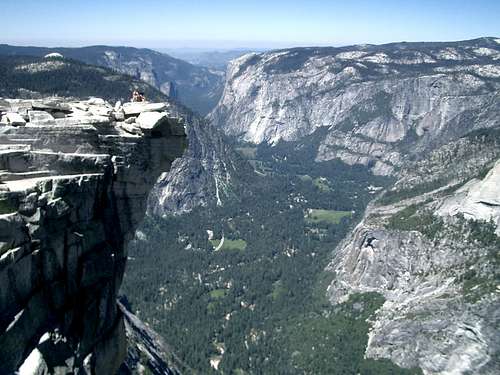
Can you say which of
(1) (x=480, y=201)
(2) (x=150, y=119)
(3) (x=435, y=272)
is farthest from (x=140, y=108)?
(1) (x=480, y=201)

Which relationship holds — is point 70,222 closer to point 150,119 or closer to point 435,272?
point 150,119

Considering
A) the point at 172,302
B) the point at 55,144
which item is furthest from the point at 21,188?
the point at 172,302

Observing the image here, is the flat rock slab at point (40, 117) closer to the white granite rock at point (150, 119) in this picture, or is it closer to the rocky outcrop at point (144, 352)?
the white granite rock at point (150, 119)

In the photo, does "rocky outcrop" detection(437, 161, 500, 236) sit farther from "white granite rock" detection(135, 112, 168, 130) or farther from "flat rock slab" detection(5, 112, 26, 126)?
"flat rock slab" detection(5, 112, 26, 126)

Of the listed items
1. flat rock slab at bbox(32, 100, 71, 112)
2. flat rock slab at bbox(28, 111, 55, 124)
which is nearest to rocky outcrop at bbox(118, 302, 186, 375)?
flat rock slab at bbox(32, 100, 71, 112)

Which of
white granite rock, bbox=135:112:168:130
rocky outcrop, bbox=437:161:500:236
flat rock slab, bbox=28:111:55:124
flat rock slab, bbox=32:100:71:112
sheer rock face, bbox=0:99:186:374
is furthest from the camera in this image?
rocky outcrop, bbox=437:161:500:236

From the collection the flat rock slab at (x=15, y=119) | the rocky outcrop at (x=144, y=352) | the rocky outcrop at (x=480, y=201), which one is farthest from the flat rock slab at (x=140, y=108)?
the rocky outcrop at (x=480, y=201)
